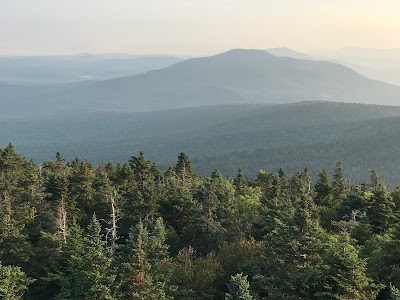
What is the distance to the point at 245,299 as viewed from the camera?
2002 centimetres

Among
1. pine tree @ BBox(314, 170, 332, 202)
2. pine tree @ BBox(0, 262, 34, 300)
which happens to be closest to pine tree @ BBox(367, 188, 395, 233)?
pine tree @ BBox(314, 170, 332, 202)

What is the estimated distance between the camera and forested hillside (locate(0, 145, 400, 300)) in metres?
23.0

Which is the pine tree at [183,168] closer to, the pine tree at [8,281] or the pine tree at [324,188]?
the pine tree at [324,188]

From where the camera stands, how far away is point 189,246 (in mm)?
34594

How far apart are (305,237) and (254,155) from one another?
16351 cm

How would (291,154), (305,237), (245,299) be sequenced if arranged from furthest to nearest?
(291,154)
(305,237)
(245,299)

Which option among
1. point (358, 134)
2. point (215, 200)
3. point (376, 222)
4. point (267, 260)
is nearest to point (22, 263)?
point (215, 200)

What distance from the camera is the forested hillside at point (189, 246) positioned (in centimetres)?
2303

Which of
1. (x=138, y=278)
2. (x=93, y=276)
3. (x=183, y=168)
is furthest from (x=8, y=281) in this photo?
(x=183, y=168)

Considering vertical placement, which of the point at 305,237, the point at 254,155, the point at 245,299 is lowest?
the point at 254,155

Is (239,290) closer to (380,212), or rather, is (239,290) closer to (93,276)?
(93,276)

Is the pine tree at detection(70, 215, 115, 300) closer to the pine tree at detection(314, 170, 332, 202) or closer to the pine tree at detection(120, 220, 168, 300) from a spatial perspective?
the pine tree at detection(120, 220, 168, 300)

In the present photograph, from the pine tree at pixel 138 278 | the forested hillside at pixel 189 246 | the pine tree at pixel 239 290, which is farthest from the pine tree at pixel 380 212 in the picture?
the pine tree at pixel 138 278

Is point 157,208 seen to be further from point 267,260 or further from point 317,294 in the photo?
point 317,294
